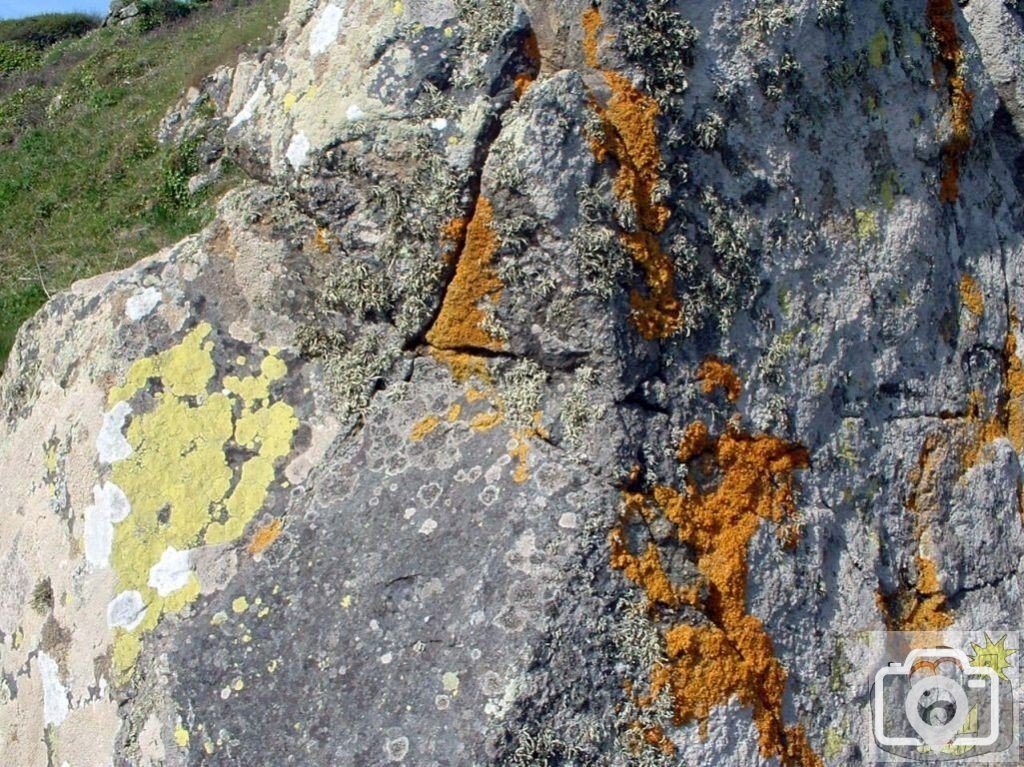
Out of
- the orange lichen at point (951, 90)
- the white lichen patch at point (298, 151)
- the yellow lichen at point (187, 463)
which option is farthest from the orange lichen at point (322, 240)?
the orange lichen at point (951, 90)

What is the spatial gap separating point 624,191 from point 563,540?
1192 millimetres

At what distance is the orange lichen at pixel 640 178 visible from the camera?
3.60 metres

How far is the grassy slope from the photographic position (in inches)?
400

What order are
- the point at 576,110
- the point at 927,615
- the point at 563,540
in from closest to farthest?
the point at 563,540
the point at 576,110
the point at 927,615

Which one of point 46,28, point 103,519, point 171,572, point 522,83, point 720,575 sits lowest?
point 720,575

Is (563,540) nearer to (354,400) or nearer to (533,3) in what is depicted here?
(354,400)

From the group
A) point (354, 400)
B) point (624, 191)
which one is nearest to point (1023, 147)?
point (624, 191)

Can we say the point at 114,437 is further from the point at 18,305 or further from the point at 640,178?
the point at 18,305

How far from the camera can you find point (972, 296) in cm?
462

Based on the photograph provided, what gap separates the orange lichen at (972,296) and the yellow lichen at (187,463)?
290cm

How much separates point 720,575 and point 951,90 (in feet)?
8.36

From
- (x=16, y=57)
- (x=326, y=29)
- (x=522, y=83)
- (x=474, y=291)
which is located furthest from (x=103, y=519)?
(x=16, y=57)

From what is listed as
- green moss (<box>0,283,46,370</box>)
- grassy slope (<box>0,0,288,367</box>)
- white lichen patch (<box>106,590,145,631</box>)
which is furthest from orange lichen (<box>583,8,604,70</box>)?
green moss (<box>0,283,46,370</box>)

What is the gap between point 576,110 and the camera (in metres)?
3.58
